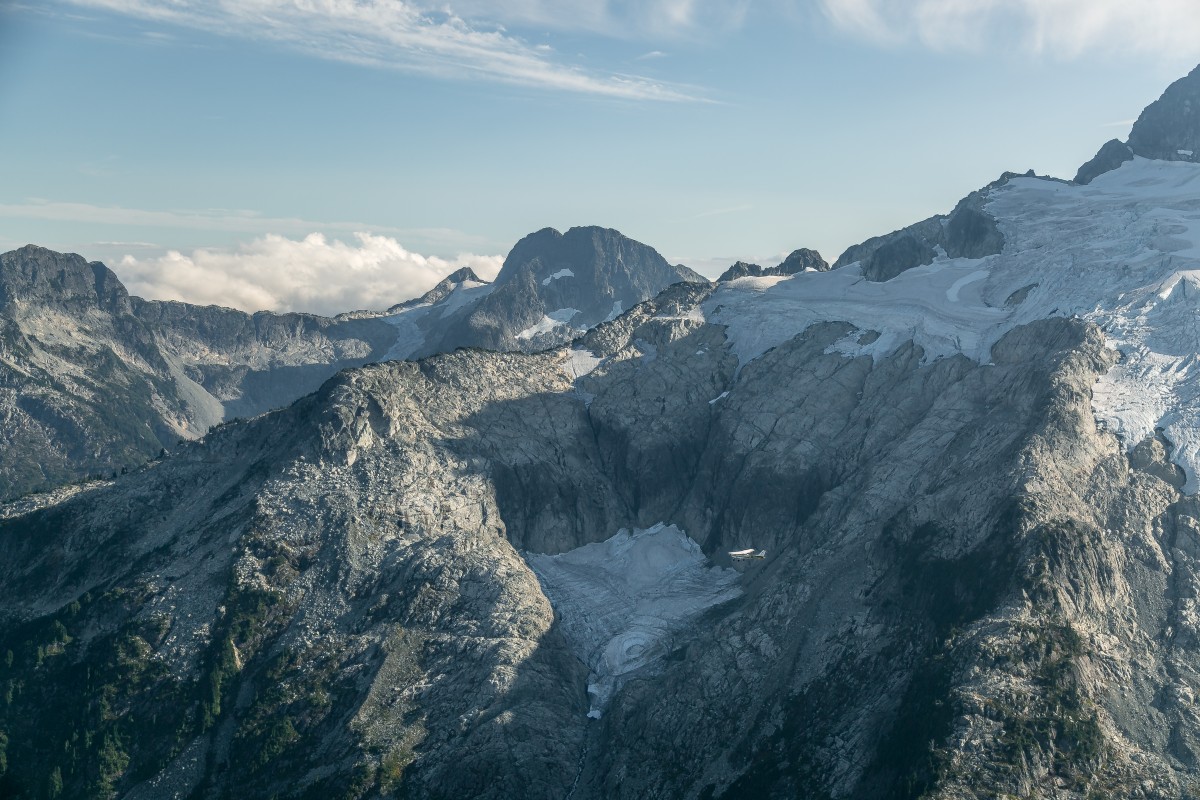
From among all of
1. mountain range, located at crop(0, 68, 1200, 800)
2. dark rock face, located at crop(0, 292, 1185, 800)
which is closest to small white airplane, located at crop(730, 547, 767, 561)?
mountain range, located at crop(0, 68, 1200, 800)

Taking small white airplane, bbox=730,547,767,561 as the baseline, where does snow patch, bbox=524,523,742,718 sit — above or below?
below

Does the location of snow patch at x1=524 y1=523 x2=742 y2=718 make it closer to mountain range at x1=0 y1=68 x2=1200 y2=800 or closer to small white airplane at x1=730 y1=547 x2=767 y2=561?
mountain range at x1=0 y1=68 x2=1200 y2=800

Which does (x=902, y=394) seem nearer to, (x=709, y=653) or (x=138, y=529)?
(x=709, y=653)

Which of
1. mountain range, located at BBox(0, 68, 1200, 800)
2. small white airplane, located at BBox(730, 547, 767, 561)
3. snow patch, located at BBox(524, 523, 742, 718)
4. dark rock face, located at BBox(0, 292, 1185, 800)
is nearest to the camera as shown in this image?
dark rock face, located at BBox(0, 292, 1185, 800)

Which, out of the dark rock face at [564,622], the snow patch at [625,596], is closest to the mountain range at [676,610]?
the dark rock face at [564,622]

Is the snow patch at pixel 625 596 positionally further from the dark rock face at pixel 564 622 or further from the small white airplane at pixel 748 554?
the dark rock face at pixel 564 622

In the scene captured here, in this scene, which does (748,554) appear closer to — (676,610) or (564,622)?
(676,610)
